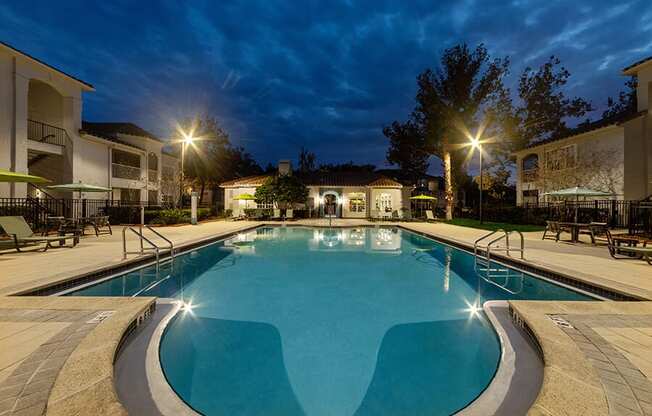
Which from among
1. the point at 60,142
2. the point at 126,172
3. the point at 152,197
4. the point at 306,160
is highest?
the point at 306,160

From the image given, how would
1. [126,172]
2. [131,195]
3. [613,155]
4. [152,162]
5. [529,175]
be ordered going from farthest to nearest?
1. [152,162]
2. [131,195]
3. [529,175]
4. [126,172]
5. [613,155]

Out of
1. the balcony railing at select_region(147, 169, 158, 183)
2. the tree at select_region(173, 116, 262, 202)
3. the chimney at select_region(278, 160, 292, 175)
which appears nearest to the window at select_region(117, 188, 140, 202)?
the balcony railing at select_region(147, 169, 158, 183)

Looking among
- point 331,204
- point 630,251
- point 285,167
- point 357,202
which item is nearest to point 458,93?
point 357,202

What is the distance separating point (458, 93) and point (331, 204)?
15.0m

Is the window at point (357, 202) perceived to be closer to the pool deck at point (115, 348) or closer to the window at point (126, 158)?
the window at point (126, 158)

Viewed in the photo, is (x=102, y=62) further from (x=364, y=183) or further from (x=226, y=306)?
(x=226, y=306)

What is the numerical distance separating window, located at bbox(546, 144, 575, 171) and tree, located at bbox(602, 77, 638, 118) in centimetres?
1295

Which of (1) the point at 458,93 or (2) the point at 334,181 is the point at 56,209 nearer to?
(2) the point at 334,181

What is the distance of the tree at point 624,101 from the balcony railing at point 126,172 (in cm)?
4360

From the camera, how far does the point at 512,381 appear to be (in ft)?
8.57

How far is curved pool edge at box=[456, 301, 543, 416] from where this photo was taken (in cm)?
229

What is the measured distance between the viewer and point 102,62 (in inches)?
1652

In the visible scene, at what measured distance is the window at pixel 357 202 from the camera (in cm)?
A: 2769

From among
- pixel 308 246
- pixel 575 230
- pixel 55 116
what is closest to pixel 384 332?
pixel 308 246
